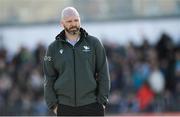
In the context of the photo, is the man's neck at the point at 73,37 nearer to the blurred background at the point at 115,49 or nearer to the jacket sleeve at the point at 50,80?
the jacket sleeve at the point at 50,80

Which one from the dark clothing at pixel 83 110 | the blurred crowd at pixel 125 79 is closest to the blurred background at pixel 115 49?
the blurred crowd at pixel 125 79

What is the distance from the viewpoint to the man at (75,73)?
7.81 metres

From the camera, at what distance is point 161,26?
19.1 metres

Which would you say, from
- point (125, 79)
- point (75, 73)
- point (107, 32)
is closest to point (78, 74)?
point (75, 73)

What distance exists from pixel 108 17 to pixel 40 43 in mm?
1994

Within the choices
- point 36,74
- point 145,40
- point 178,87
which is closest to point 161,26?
point 145,40

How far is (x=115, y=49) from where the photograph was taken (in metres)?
18.1

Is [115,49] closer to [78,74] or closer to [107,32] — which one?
[107,32]

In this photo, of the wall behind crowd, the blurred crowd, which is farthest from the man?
the wall behind crowd

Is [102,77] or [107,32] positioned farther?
[107,32]

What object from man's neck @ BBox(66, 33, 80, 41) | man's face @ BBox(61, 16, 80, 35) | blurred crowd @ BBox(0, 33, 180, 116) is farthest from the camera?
blurred crowd @ BBox(0, 33, 180, 116)

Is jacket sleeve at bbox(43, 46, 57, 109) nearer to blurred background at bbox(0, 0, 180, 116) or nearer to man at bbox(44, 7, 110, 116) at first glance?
man at bbox(44, 7, 110, 116)

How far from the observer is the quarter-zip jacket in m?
7.80

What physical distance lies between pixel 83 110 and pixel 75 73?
1.38ft
